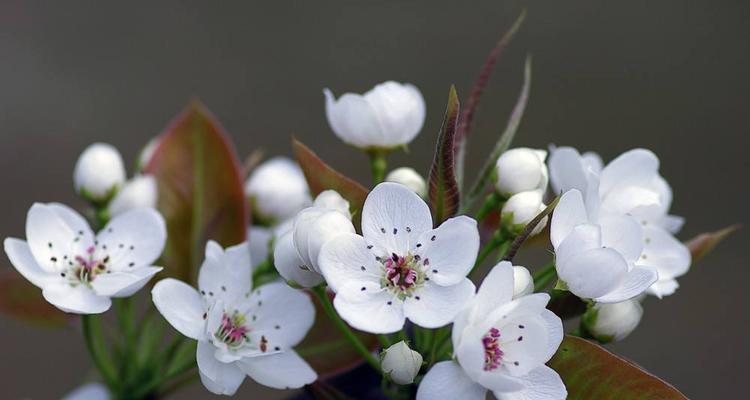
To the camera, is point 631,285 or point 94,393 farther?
point 94,393

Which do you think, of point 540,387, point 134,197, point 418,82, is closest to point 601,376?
point 540,387

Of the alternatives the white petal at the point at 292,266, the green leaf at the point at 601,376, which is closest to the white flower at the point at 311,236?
the white petal at the point at 292,266

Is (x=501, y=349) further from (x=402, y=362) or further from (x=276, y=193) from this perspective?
(x=276, y=193)

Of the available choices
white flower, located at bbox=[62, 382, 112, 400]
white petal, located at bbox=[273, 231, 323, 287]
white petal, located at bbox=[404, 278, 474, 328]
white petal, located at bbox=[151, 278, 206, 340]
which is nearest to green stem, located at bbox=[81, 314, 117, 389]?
white flower, located at bbox=[62, 382, 112, 400]

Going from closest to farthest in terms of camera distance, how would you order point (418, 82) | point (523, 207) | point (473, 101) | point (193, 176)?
point (523, 207) → point (473, 101) → point (193, 176) → point (418, 82)

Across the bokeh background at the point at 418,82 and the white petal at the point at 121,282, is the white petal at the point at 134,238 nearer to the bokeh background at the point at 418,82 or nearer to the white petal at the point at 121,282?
the white petal at the point at 121,282

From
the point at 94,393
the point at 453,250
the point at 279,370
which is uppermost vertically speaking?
the point at 453,250
